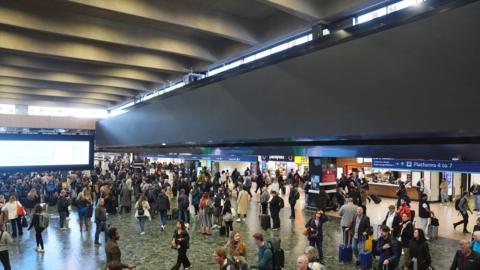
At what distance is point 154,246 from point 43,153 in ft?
13.0

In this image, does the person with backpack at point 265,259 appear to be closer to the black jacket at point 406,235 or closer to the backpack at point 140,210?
the black jacket at point 406,235

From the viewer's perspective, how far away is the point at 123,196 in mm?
16594

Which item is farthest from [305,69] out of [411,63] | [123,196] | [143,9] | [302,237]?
[123,196]

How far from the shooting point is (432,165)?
10469 millimetres

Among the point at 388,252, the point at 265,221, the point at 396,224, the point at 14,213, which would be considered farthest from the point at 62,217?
the point at 396,224

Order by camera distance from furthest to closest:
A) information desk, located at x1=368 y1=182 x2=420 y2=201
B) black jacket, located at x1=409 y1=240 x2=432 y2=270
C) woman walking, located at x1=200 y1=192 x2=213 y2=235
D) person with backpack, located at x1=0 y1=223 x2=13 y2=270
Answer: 1. information desk, located at x1=368 y1=182 x2=420 y2=201
2. woman walking, located at x1=200 y1=192 x2=213 y2=235
3. person with backpack, located at x1=0 y1=223 x2=13 y2=270
4. black jacket, located at x1=409 y1=240 x2=432 y2=270

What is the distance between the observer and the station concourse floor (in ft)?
29.5

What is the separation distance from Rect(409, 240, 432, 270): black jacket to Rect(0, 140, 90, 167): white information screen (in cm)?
849

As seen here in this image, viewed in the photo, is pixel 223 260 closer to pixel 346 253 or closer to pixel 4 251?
pixel 346 253

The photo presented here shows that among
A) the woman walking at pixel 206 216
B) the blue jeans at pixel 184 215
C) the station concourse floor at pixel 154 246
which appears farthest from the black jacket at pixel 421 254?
the blue jeans at pixel 184 215

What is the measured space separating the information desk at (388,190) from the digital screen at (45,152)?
17.0 m

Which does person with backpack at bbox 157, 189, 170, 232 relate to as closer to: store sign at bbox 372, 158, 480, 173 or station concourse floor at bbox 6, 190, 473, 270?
station concourse floor at bbox 6, 190, 473, 270

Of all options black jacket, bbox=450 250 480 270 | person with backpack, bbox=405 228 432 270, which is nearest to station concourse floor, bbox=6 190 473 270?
person with backpack, bbox=405 228 432 270

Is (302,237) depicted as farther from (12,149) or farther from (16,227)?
(16,227)
